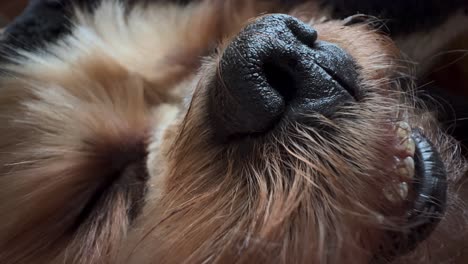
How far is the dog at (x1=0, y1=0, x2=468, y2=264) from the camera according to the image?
739 mm

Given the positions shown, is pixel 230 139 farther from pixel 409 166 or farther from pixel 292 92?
pixel 409 166

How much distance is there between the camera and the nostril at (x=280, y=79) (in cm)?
79

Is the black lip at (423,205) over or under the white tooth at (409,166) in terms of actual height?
under

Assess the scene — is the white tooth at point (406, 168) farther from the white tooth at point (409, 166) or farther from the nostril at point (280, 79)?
the nostril at point (280, 79)

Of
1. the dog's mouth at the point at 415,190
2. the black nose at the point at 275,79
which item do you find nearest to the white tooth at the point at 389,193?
the dog's mouth at the point at 415,190

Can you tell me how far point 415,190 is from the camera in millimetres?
776

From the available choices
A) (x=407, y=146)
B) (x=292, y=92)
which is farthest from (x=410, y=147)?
(x=292, y=92)

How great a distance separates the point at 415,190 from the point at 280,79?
0.22m

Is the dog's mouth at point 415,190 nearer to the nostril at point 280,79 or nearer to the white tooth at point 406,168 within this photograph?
the white tooth at point 406,168

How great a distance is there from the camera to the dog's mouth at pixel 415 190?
0.75 m

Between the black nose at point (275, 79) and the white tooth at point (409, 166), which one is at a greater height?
the black nose at point (275, 79)

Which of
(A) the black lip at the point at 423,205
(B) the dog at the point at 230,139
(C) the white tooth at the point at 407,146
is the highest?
(B) the dog at the point at 230,139

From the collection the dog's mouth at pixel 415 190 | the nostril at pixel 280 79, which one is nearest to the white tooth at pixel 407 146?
the dog's mouth at pixel 415 190

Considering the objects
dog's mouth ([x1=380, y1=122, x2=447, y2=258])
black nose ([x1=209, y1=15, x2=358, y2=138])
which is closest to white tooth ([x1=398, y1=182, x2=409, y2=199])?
dog's mouth ([x1=380, y1=122, x2=447, y2=258])
